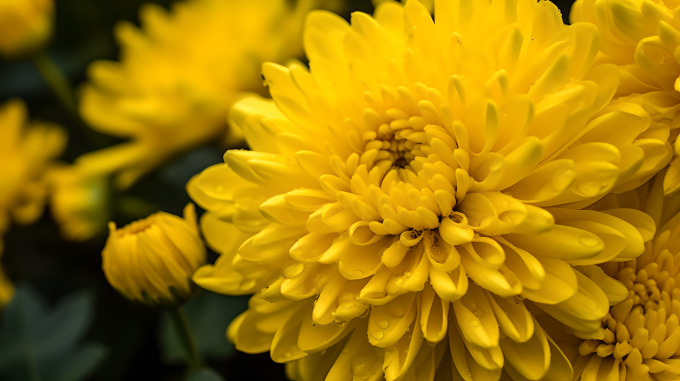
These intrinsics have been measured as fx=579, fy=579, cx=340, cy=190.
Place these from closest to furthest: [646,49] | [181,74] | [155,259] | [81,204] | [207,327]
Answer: [646,49]
[155,259]
[207,327]
[81,204]
[181,74]

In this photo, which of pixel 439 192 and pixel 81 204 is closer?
pixel 439 192

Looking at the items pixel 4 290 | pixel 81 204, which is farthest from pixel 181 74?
pixel 4 290

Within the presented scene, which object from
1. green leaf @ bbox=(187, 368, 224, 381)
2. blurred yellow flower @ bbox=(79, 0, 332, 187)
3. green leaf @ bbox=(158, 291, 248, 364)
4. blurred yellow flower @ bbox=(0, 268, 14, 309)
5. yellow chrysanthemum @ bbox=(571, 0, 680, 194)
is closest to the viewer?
yellow chrysanthemum @ bbox=(571, 0, 680, 194)

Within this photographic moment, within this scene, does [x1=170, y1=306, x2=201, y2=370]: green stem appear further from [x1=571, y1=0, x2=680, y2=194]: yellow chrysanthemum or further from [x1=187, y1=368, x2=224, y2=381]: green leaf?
[x1=571, y1=0, x2=680, y2=194]: yellow chrysanthemum

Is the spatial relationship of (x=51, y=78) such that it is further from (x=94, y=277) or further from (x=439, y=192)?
(x=439, y=192)

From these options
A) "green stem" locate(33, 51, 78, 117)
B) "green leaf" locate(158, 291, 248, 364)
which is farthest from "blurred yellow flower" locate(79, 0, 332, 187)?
"green leaf" locate(158, 291, 248, 364)

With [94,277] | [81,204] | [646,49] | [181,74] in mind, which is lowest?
[94,277]
